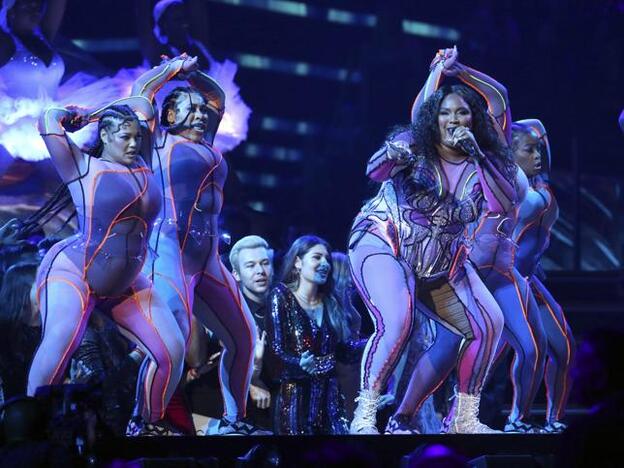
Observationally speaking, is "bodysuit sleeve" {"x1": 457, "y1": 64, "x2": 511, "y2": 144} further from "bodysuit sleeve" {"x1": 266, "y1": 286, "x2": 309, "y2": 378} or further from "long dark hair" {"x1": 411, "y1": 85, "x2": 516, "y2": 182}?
"bodysuit sleeve" {"x1": 266, "y1": 286, "x2": 309, "y2": 378}

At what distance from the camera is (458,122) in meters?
6.43

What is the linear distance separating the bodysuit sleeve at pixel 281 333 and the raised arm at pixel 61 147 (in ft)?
4.84

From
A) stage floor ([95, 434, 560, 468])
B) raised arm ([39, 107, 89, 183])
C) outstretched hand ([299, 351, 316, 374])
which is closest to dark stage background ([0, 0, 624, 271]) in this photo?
outstretched hand ([299, 351, 316, 374])

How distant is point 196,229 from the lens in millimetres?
6492

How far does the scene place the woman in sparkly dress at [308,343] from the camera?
685 cm

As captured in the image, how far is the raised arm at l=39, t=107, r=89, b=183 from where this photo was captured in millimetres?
5992

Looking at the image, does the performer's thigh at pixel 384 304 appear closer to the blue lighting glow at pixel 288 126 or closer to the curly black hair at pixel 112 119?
the curly black hair at pixel 112 119

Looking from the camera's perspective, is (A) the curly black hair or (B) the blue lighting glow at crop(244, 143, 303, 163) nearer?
(A) the curly black hair

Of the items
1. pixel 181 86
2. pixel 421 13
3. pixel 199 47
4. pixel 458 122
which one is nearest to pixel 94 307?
pixel 181 86

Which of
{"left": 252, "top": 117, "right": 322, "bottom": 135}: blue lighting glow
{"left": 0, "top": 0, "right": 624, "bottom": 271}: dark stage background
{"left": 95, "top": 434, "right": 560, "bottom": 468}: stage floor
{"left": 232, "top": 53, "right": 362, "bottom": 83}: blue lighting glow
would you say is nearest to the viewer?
{"left": 95, "top": 434, "right": 560, "bottom": 468}: stage floor

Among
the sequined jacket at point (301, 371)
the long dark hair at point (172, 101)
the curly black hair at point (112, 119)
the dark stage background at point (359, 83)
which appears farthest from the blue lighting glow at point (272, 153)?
the curly black hair at point (112, 119)

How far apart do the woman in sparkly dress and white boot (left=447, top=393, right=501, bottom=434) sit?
847mm

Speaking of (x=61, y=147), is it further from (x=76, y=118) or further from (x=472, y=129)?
(x=472, y=129)

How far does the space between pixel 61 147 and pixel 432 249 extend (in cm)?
196
